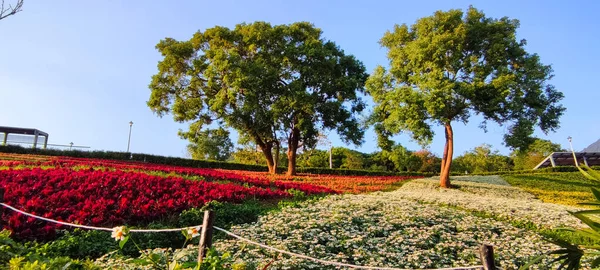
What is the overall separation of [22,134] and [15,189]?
35.4 metres

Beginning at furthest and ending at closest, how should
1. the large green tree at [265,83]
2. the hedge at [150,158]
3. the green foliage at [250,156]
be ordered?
the green foliage at [250,156] → the hedge at [150,158] → the large green tree at [265,83]

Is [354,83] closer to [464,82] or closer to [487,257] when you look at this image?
[464,82]

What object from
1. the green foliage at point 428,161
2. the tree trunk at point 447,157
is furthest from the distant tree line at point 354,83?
the green foliage at point 428,161

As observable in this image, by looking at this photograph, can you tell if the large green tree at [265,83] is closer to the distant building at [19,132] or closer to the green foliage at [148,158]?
the green foliage at [148,158]

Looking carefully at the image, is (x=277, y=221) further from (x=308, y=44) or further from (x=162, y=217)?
(x=308, y=44)

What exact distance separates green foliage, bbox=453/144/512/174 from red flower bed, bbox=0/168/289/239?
47.9m

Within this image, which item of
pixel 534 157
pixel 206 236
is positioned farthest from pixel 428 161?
pixel 206 236

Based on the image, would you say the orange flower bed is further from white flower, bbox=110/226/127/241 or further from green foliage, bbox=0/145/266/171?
green foliage, bbox=0/145/266/171

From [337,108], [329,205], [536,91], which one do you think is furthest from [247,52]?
[329,205]

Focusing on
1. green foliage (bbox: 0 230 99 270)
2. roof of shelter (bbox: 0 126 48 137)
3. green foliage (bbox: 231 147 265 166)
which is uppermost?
roof of shelter (bbox: 0 126 48 137)

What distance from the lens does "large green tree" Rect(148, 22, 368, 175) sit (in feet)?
73.6

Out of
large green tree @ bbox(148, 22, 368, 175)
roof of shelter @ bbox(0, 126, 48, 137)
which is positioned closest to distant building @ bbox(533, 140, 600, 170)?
large green tree @ bbox(148, 22, 368, 175)

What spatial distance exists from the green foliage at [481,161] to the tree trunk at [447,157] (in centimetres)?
3376

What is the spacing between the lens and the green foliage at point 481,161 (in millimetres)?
51531
